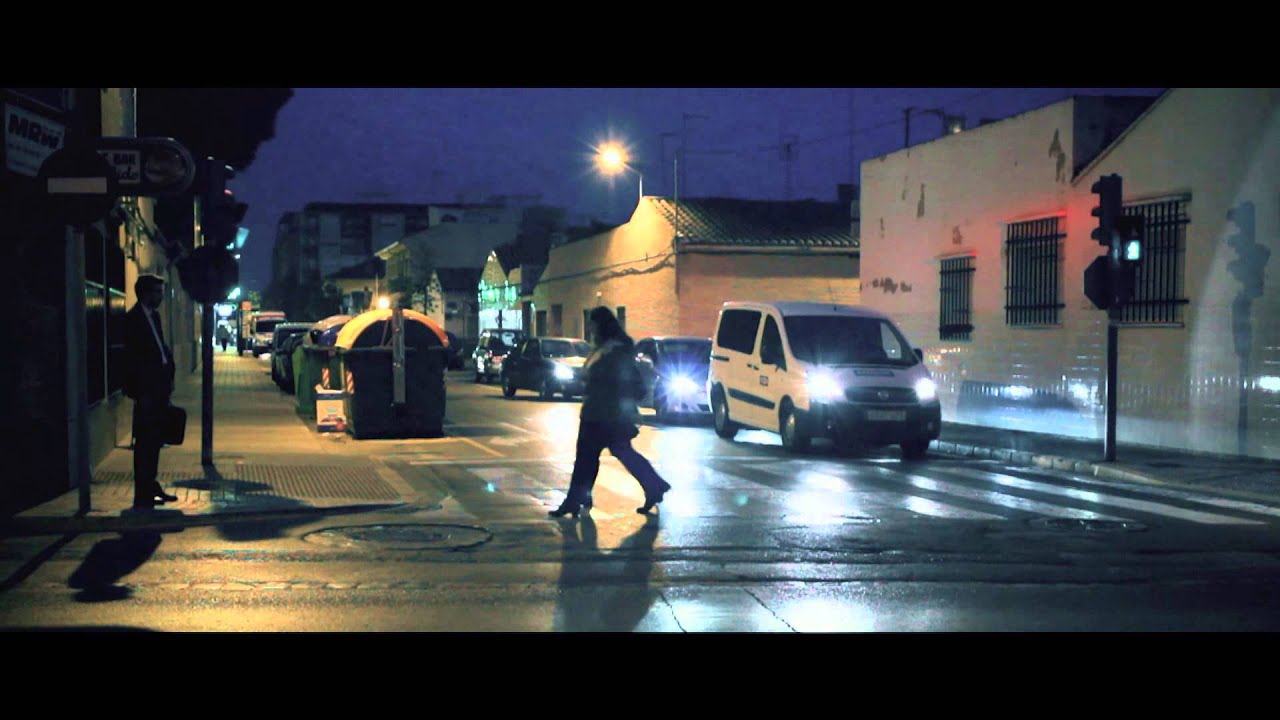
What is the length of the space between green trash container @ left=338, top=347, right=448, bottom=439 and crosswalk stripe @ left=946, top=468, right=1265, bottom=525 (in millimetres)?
7502

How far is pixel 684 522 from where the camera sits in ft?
36.7

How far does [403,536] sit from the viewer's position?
33.8ft

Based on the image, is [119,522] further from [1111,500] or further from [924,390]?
[924,390]

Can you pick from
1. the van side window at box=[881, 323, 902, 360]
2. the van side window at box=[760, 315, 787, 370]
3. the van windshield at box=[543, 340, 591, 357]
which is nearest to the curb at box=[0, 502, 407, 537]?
the van side window at box=[760, 315, 787, 370]

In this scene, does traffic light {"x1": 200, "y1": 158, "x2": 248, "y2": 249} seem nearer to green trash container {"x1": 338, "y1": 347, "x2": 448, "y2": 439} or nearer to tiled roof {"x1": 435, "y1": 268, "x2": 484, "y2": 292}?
green trash container {"x1": 338, "y1": 347, "x2": 448, "y2": 439}

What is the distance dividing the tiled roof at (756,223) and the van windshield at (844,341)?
1958 centimetres

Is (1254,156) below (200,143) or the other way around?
below

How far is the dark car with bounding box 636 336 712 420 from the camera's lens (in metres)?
23.4

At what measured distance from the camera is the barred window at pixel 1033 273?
2025 cm

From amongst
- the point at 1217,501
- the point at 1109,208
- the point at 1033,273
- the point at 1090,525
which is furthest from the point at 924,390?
the point at 1090,525
